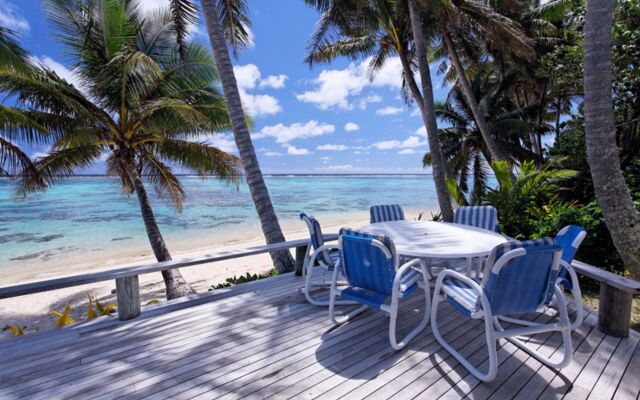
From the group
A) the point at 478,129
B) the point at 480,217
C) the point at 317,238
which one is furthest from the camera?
the point at 478,129

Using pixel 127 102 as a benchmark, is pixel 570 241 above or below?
below

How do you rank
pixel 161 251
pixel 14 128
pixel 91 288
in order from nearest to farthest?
pixel 14 128 < pixel 161 251 < pixel 91 288

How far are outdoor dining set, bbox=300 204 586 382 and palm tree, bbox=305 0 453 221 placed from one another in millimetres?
4464

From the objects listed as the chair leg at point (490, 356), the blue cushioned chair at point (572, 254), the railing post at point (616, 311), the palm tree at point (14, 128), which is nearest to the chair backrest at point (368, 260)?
the chair leg at point (490, 356)

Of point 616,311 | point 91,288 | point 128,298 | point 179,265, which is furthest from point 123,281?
point 91,288

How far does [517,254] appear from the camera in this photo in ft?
5.88

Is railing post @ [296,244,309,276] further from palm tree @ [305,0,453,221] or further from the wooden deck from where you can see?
palm tree @ [305,0,453,221]

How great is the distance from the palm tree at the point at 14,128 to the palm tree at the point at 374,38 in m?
6.56

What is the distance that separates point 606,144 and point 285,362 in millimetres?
3948

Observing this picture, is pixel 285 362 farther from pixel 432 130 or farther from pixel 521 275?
pixel 432 130

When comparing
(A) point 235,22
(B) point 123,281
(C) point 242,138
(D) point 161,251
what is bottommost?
(D) point 161,251

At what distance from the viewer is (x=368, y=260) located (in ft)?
7.96

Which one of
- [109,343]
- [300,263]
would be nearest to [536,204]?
[300,263]

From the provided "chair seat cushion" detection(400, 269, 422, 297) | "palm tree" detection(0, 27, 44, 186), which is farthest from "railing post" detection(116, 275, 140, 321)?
"palm tree" detection(0, 27, 44, 186)
